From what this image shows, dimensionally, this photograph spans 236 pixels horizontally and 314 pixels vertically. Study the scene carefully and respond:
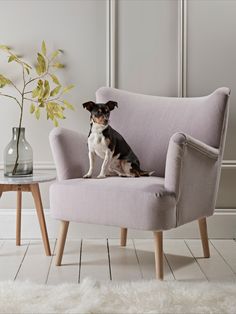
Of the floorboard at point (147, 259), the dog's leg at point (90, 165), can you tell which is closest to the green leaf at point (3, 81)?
the dog's leg at point (90, 165)

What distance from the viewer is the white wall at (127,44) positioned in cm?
335

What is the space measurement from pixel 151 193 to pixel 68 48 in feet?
4.47

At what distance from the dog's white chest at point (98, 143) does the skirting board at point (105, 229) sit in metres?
0.76

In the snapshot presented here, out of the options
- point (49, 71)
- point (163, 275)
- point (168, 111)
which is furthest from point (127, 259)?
point (49, 71)

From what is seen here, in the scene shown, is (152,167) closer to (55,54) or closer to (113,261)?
(113,261)

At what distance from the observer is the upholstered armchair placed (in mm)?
2393

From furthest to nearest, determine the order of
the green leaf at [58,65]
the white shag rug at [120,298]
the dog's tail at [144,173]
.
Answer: the green leaf at [58,65] → the dog's tail at [144,173] → the white shag rug at [120,298]

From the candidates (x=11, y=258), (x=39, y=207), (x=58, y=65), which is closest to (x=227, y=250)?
(x=39, y=207)

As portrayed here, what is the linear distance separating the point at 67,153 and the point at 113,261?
1.97ft

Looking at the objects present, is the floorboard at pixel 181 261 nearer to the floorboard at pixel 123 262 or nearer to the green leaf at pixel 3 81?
the floorboard at pixel 123 262

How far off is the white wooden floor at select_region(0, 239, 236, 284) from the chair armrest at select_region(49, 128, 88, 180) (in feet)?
1.48

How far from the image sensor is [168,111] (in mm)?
3018

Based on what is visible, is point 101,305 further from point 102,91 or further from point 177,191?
point 102,91

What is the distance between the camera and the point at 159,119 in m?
3.01
